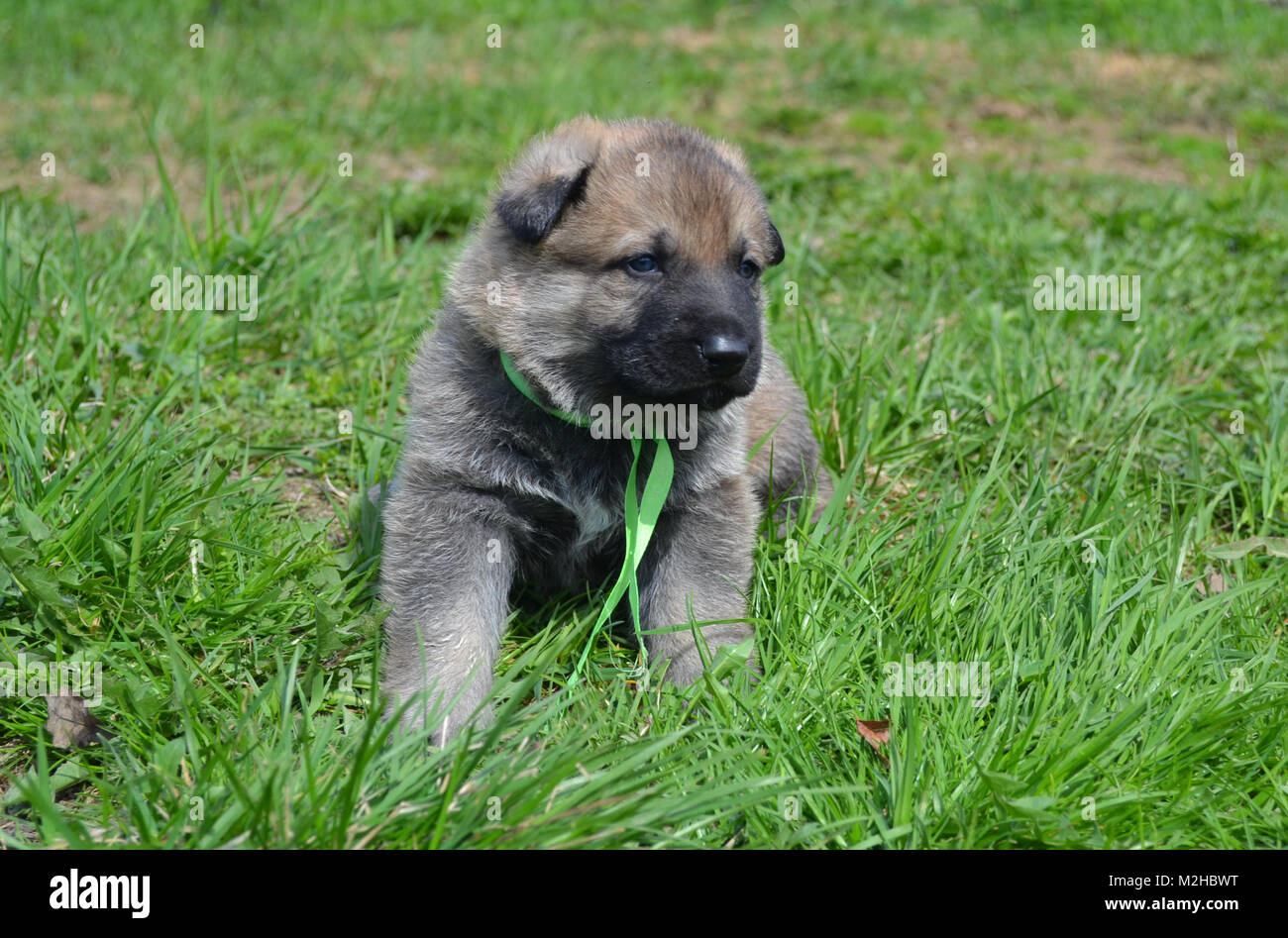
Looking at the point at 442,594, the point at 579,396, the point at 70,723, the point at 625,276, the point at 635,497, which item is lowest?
the point at 70,723

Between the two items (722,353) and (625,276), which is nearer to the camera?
(722,353)

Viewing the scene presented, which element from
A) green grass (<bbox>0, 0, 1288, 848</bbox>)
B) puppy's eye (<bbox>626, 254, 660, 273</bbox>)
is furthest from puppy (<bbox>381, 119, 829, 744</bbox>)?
green grass (<bbox>0, 0, 1288, 848</bbox>)

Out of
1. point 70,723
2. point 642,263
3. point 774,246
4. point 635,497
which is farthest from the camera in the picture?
point 774,246

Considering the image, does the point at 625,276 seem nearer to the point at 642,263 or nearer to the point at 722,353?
the point at 642,263

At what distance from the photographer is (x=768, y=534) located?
3.46 metres

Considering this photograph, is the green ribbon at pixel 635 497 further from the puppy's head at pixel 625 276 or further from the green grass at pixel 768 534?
the green grass at pixel 768 534

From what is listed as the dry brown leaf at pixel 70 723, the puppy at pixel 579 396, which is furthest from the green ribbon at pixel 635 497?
the dry brown leaf at pixel 70 723

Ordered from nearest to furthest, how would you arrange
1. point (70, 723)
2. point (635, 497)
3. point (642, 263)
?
point (70, 723) < point (642, 263) < point (635, 497)

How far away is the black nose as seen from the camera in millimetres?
2725

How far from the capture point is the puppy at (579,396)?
9.34ft

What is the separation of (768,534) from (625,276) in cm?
99

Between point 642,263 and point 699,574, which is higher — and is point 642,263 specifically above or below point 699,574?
above

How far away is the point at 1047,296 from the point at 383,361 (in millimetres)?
2772

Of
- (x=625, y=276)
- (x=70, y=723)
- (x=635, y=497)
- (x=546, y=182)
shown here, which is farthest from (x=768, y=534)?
(x=70, y=723)
